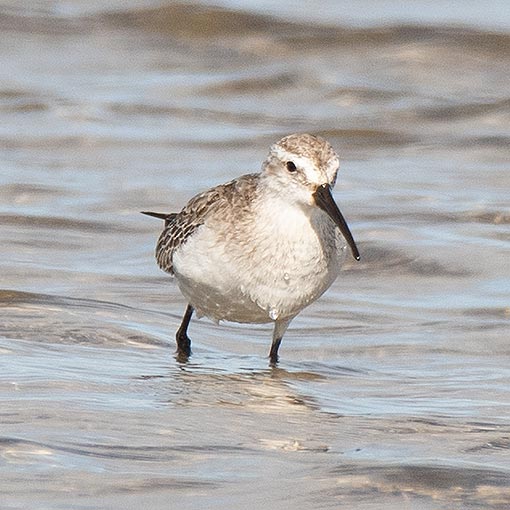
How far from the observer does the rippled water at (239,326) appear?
4809 millimetres

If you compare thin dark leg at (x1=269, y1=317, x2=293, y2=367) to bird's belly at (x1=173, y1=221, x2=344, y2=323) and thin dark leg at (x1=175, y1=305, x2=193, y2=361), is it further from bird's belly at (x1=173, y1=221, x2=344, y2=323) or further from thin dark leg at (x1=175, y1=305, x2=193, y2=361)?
thin dark leg at (x1=175, y1=305, x2=193, y2=361)

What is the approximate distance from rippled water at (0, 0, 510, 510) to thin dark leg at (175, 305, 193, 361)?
2.9 inches

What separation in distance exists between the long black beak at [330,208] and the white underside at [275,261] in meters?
0.26

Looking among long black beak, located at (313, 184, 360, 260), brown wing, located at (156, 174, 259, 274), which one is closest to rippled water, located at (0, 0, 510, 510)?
brown wing, located at (156, 174, 259, 274)

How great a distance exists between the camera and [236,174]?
35.7 feet

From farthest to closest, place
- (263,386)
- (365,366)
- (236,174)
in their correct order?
1. (236,174)
2. (365,366)
3. (263,386)

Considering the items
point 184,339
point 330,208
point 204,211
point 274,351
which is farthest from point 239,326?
point 330,208

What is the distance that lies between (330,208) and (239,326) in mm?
1979

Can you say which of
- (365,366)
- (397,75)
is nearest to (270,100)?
(397,75)

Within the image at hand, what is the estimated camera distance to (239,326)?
8109 millimetres

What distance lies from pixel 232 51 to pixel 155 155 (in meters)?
3.45

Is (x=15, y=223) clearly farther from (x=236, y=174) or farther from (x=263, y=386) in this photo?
(x=263, y=386)

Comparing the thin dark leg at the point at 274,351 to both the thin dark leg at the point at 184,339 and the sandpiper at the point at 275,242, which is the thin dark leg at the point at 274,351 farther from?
the thin dark leg at the point at 184,339

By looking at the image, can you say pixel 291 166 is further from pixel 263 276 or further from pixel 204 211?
pixel 204 211
